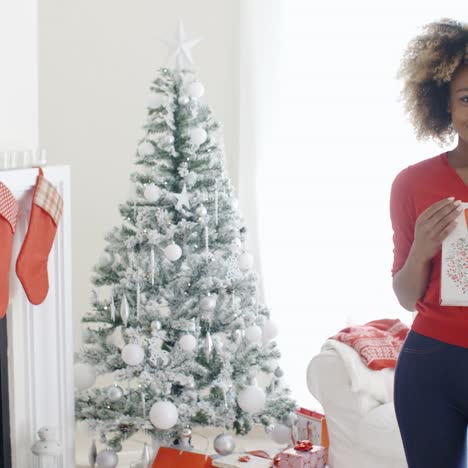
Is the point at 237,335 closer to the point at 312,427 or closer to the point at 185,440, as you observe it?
the point at 185,440

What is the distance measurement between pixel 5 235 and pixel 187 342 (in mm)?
720

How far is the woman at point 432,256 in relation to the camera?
1.75 meters

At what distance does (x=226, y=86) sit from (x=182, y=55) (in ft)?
3.76

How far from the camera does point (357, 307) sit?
4145mm

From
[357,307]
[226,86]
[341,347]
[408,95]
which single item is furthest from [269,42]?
[408,95]

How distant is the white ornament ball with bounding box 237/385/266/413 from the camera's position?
316 cm

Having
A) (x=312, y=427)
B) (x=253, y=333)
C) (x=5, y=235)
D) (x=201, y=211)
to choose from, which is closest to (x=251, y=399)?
(x=253, y=333)

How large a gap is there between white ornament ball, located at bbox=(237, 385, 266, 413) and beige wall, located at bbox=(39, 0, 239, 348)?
1316mm

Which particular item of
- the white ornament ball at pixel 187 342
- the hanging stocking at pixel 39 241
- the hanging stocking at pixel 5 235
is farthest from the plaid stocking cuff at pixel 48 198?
the white ornament ball at pixel 187 342

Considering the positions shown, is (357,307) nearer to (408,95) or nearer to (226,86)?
(226,86)

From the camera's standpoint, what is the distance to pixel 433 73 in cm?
189

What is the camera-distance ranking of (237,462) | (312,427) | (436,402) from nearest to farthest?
(436,402)
(237,462)
(312,427)

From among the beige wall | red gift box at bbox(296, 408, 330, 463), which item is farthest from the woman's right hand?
the beige wall

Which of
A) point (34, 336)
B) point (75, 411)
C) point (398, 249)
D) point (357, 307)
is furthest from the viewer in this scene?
point (357, 307)
